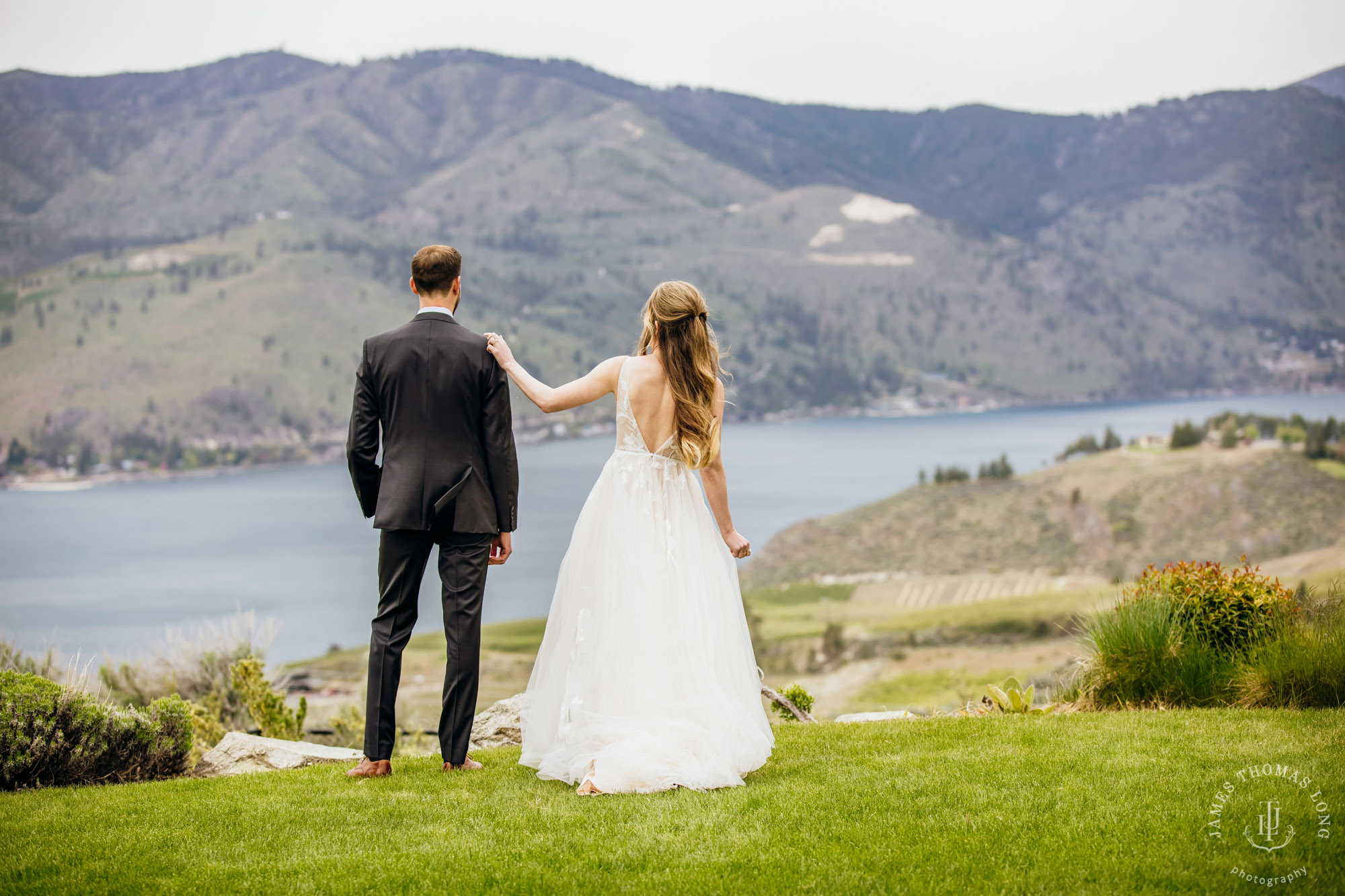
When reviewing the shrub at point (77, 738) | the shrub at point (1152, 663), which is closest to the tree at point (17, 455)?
the shrub at point (77, 738)

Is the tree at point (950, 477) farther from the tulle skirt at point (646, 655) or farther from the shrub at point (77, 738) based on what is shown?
the shrub at point (77, 738)

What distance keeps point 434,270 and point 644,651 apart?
2.18 metres

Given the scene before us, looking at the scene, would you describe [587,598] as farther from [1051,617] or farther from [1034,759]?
[1051,617]

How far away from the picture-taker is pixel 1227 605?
674 cm

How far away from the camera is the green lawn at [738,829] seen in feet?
11.3

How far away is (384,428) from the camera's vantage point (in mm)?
4902

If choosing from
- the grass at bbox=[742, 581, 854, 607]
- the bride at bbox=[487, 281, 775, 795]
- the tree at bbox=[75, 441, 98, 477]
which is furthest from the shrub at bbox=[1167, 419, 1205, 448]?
the tree at bbox=[75, 441, 98, 477]

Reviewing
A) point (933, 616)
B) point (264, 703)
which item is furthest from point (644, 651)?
point (933, 616)

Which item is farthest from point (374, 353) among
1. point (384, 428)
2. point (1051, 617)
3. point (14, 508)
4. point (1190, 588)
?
point (14, 508)

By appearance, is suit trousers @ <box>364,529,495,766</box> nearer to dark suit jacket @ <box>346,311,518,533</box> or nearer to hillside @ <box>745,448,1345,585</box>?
dark suit jacket @ <box>346,311,518,533</box>

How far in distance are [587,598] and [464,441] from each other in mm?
1004

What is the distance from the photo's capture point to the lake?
9975cm

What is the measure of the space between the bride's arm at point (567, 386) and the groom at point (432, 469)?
8 centimetres

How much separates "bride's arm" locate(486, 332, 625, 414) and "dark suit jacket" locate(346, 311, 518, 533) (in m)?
0.10
